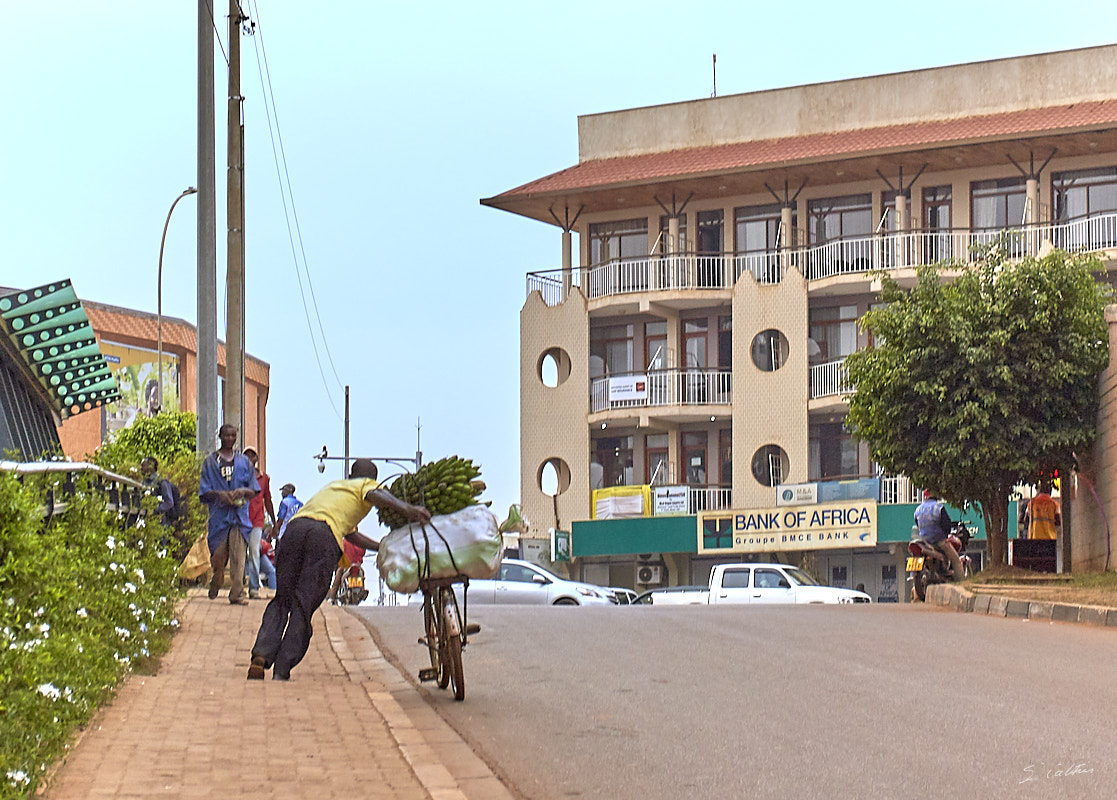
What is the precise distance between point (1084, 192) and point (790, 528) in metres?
11.0


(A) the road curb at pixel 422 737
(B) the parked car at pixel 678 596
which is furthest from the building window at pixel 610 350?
(A) the road curb at pixel 422 737

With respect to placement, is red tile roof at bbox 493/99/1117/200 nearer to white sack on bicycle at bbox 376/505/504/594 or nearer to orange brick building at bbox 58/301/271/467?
orange brick building at bbox 58/301/271/467

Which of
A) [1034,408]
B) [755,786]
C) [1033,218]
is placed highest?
[1033,218]

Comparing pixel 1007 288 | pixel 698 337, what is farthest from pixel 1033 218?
pixel 1007 288

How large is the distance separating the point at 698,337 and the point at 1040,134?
11008mm

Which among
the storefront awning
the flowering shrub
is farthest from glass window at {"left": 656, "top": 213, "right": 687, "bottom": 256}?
the flowering shrub

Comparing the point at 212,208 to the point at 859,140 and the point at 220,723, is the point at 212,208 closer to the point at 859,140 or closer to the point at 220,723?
the point at 220,723

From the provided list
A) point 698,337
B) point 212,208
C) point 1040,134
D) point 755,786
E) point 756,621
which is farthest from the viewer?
point 698,337

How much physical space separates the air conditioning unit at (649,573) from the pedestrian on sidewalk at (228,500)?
2978 cm

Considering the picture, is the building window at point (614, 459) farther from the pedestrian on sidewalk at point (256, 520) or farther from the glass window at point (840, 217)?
the pedestrian on sidewalk at point (256, 520)

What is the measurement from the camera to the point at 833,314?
44.9m

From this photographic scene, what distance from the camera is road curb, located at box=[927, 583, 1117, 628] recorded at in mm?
17453

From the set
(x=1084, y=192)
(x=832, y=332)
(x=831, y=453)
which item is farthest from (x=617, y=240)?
(x=1084, y=192)

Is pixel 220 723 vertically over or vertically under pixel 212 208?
under
